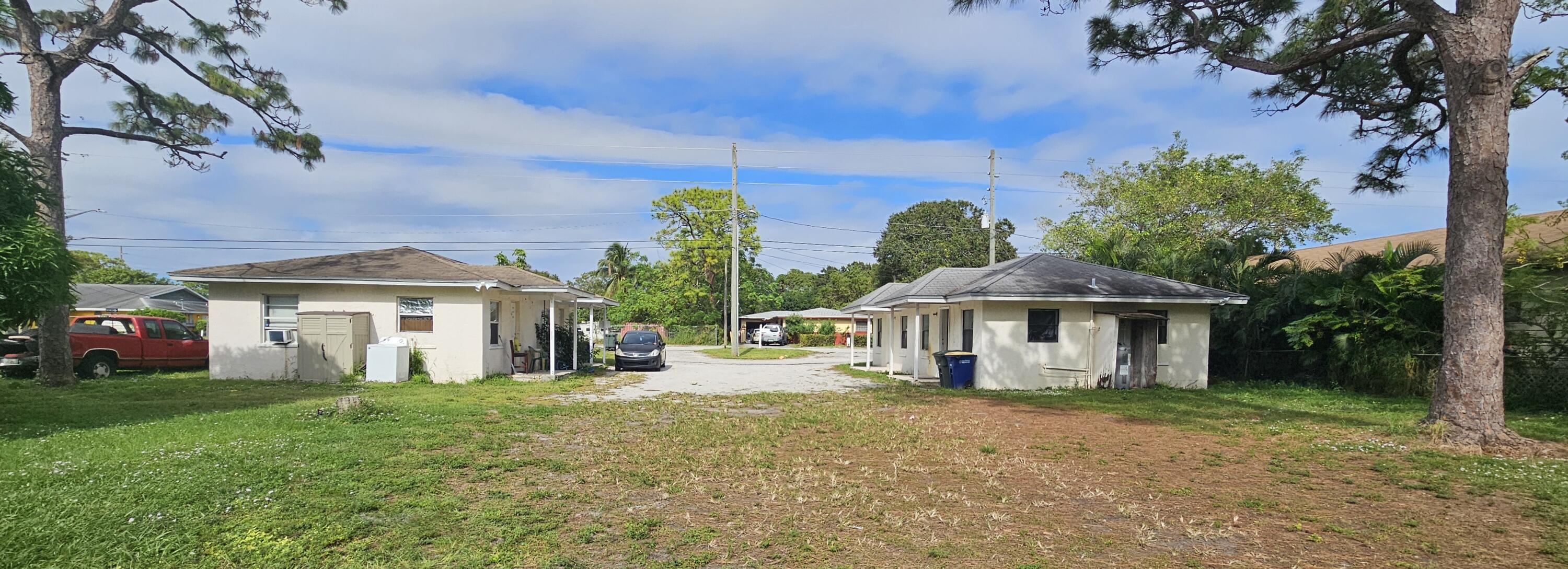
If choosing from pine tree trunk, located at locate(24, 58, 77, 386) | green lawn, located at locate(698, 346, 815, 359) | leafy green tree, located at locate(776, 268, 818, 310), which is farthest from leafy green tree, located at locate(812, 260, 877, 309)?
pine tree trunk, located at locate(24, 58, 77, 386)

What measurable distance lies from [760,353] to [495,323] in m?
20.2

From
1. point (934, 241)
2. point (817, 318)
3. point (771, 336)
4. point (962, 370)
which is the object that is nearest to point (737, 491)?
point (962, 370)

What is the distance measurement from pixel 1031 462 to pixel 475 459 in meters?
5.93

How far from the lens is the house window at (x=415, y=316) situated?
18156 millimetres

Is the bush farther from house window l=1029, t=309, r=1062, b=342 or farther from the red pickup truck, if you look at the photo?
the red pickup truck

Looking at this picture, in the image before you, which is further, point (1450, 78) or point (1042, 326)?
point (1042, 326)

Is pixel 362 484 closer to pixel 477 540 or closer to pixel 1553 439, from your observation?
pixel 477 540

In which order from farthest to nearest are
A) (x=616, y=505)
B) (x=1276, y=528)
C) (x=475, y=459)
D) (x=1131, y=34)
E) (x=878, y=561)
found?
(x=1131, y=34) → (x=475, y=459) → (x=616, y=505) → (x=1276, y=528) → (x=878, y=561)

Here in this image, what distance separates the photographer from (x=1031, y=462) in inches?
329

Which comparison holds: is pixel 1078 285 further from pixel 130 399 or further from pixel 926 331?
pixel 130 399

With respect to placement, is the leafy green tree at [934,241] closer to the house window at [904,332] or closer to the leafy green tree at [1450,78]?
the house window at [904,332]

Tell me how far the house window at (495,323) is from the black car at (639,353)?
194 inches

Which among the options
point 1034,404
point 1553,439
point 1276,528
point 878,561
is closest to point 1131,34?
point 1034,404

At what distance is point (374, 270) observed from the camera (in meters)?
18.3
